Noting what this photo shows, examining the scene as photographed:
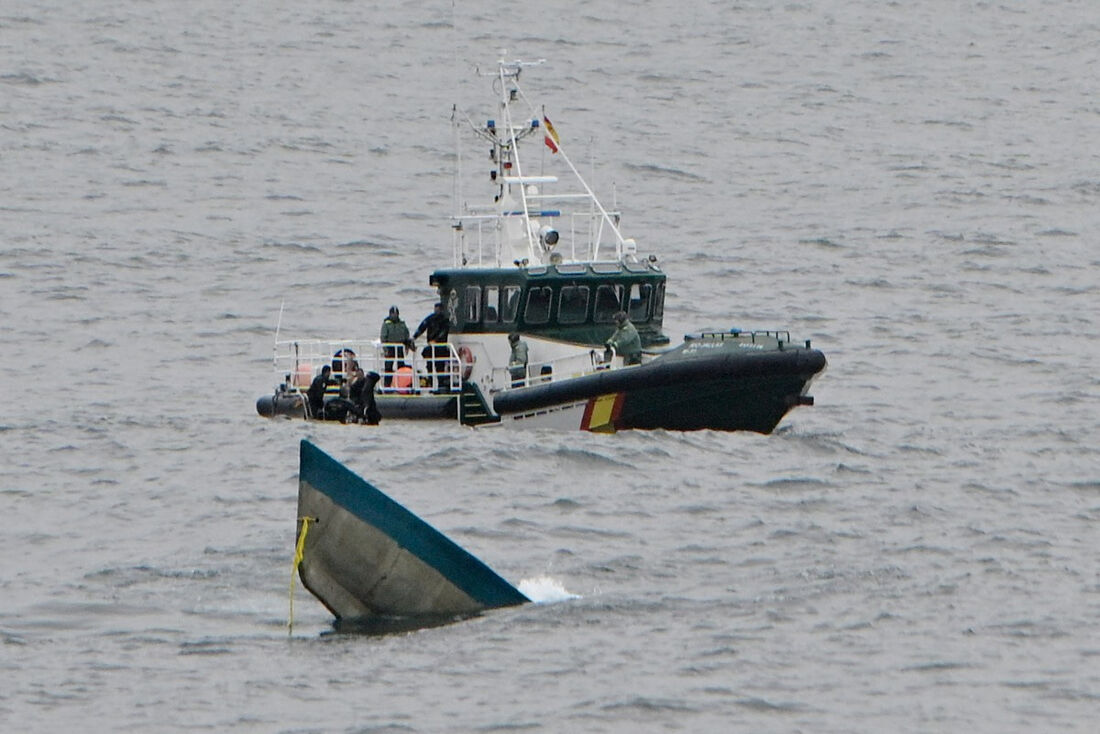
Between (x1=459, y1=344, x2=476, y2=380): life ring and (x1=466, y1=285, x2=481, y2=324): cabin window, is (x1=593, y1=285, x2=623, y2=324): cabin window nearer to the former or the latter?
(x1=466, y1=285, x2=481, y2=324): cabin window

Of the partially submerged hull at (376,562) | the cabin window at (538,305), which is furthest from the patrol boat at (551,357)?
the partially submerged hull at (376,562)

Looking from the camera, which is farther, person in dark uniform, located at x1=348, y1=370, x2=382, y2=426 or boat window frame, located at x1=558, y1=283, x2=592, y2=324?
boat window frame, located at x1=558, y1=283, x2=592, y2=324

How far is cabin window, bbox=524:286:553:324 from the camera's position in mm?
30828

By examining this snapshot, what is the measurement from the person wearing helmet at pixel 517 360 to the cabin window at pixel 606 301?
123 cm

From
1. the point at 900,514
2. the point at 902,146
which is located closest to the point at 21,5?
the point at 902,146

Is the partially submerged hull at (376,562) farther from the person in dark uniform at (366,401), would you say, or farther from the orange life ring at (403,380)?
the orange life ring at (403,380)

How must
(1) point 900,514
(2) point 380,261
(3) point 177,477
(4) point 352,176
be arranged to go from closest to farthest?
(1) point 900,514, (3) point 177,477, (2) point 380,261, (4) point 352,176

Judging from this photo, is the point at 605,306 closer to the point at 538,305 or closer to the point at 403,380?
the point at 538,305

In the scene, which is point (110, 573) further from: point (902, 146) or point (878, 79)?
point (878, 79)

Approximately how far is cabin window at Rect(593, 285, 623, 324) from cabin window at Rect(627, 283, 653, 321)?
24 centimetres

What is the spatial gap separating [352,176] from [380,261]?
34.0 ft

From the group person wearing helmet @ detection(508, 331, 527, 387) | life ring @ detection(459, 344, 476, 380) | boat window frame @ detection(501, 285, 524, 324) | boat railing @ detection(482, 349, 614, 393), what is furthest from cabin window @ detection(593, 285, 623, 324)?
life ring @ detection(459, 344, 476, 380)

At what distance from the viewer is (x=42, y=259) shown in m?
46.3

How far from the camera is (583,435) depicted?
2917 centimetres
